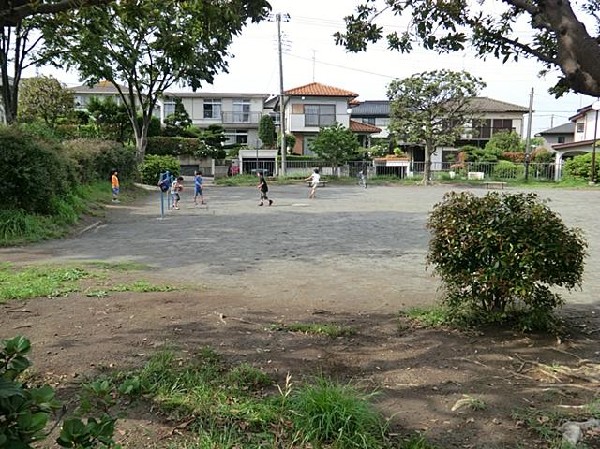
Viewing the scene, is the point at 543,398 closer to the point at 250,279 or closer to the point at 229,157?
the point at 250,279

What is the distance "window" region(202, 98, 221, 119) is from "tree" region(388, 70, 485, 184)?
2240 cm

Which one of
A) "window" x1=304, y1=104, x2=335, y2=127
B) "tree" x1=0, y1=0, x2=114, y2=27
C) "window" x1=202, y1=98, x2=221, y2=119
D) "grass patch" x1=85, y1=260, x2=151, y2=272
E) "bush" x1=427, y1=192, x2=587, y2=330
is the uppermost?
"window" x1=202, y1=98, x2=221, y2=119

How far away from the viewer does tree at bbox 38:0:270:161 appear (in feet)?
15.8

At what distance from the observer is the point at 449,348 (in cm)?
455

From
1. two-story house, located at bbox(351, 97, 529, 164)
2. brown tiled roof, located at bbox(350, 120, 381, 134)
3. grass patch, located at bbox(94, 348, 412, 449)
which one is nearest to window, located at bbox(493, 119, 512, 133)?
two-story house, located at bbox(351, 97, 529, 164)

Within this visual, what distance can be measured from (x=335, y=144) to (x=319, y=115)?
37.1 ft

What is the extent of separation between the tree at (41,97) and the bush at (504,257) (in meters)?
34.7

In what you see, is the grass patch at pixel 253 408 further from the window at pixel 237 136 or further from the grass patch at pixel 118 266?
the window at pixel 237 136

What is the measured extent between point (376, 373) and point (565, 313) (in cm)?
314

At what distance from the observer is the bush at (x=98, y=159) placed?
19391 millimetres

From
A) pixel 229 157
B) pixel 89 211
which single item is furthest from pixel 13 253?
pixel 229 157

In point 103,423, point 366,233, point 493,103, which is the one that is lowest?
point 366,233

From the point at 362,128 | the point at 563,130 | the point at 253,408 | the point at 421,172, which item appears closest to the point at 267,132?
the point at 362,128

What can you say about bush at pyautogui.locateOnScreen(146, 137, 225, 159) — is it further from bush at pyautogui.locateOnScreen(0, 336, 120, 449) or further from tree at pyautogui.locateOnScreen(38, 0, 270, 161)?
bush at pyautogui.locateOnScreen(0, 336, 120, 449)
